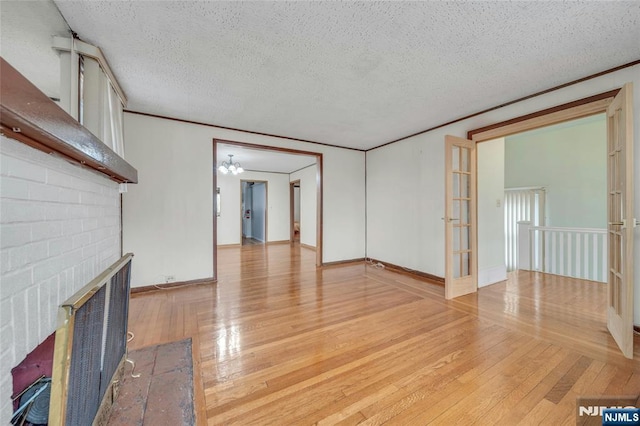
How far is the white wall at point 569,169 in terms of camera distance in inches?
183

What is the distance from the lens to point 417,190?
13.8ft

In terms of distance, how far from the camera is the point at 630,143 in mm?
1879

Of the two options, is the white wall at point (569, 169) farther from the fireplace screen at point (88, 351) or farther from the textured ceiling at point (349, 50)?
the fireplace screen at point (88, 351)

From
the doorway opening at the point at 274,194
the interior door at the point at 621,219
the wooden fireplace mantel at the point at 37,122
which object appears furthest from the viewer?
the doorway opening at the point at 274,194

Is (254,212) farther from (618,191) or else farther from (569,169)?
(618,191)

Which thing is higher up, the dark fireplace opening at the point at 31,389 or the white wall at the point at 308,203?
the white wall at the point at 308,203

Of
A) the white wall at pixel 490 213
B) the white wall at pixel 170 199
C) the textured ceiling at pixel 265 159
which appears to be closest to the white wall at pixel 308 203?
the textured ceiling at pixel 265 159

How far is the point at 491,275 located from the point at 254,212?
7715mm

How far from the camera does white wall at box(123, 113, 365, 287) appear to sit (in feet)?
10.9

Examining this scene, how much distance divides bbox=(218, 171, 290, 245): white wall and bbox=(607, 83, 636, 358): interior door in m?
7.10

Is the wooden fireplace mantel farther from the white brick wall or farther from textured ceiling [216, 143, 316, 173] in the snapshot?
textured ceiling [216, 143, 316, 173]

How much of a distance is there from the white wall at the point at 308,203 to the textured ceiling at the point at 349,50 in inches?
149

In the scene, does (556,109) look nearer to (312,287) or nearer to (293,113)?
(293,113)

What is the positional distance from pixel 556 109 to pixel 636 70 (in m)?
0.54
